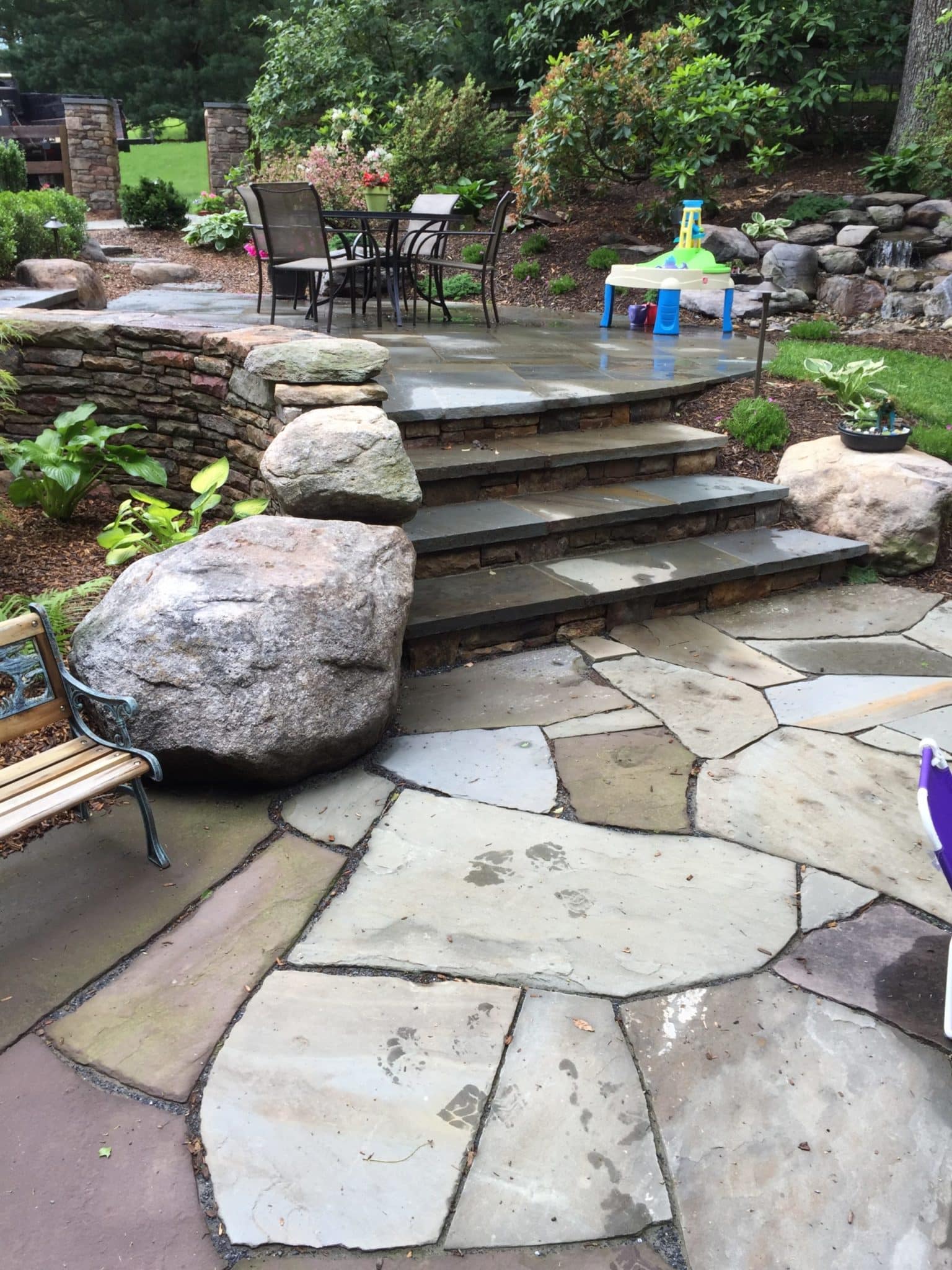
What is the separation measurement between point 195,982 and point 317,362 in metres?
2.36

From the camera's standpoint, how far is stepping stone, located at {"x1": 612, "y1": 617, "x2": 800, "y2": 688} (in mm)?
3408

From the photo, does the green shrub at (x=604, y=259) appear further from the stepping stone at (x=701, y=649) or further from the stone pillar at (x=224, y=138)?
the stone pillar at (x=224, y=138)

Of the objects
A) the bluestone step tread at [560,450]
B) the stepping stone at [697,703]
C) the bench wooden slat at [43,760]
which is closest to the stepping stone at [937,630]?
the stepping stone at [697,703]

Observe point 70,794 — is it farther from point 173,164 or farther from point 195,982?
point 173,164

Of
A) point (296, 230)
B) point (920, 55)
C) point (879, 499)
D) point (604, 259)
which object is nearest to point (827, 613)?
point (879, 499)

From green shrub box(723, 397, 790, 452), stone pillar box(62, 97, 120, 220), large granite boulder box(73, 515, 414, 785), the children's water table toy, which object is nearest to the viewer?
large granite boulder box(73, 515, 414, 785)

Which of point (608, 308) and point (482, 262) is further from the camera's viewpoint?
point (608, 308)

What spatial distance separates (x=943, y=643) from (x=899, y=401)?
2.21 m

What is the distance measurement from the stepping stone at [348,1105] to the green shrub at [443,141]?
10.0m

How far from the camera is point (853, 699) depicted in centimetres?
321

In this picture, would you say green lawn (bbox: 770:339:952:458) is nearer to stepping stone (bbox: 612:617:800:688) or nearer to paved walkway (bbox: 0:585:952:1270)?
stepping stone (bbox: 612:617:800:688)

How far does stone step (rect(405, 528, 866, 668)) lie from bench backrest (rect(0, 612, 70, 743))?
49.5 inches

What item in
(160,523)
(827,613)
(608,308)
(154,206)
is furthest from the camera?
(154,206)

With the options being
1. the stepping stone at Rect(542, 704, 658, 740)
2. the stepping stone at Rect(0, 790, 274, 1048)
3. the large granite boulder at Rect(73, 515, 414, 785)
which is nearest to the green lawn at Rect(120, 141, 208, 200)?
the large granite boulder at Rect(73, 515, 414, 785)
